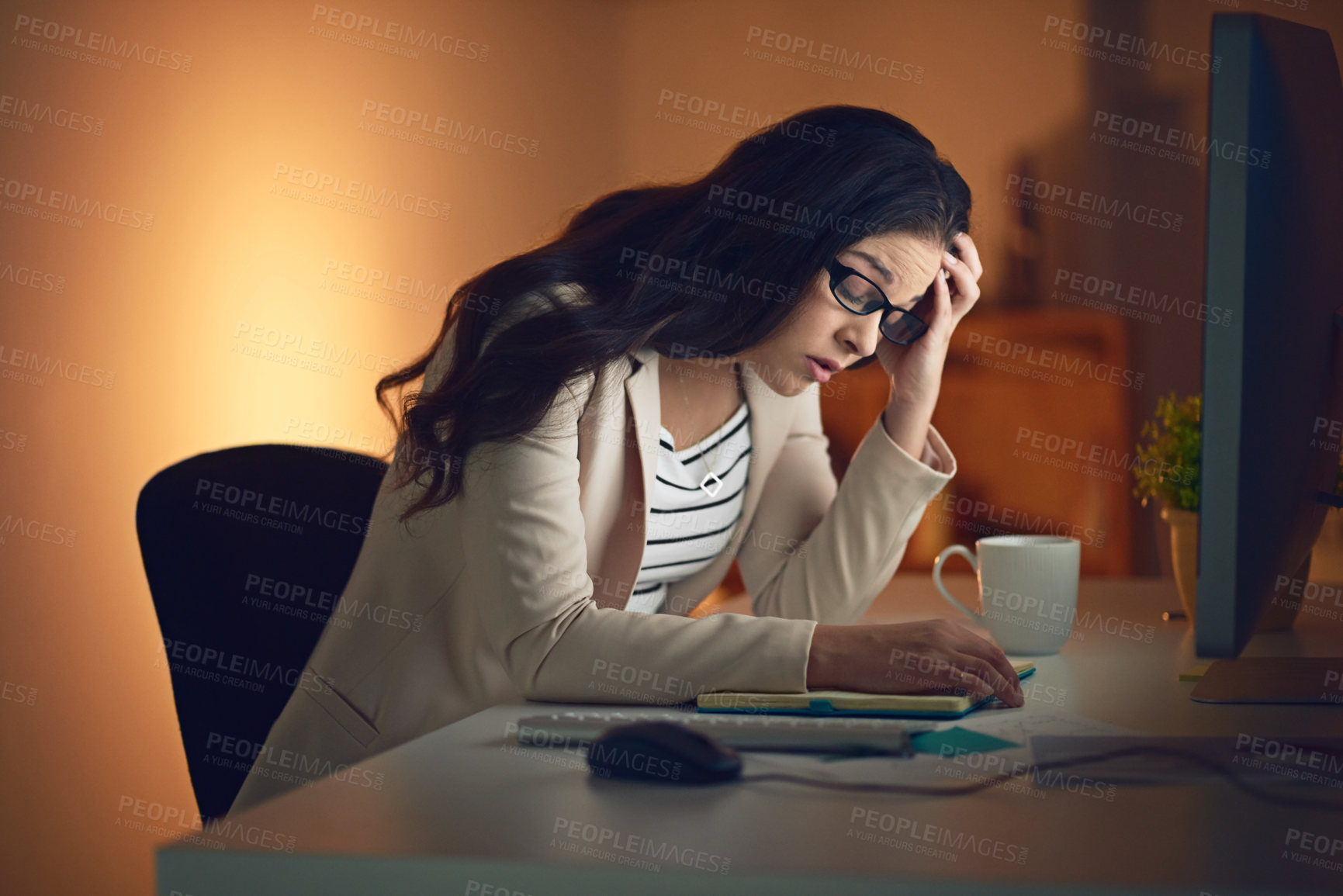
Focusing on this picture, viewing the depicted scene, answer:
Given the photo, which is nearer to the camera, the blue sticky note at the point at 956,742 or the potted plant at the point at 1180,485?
the blue sticky note at the point at 956,742

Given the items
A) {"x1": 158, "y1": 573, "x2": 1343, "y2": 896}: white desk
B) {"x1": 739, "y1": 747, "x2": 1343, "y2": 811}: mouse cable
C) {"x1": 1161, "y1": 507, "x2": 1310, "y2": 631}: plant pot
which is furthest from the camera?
{"x1": 1161, "y1": 507, "x2": 1310, "y2": 631}: plant pot

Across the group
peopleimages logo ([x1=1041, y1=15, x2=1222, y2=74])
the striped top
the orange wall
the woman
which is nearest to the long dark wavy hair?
the woman

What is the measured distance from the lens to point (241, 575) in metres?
1.30

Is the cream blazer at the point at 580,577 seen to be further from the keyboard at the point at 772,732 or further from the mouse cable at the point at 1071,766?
the mouse cable at the point at 1071,766

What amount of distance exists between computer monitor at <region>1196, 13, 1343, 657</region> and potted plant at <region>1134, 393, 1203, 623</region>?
459 millimetres

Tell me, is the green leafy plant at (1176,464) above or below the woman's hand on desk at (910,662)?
above

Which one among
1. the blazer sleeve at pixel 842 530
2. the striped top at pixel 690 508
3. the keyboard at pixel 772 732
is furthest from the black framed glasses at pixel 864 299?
the keyboard at pixel 772 732

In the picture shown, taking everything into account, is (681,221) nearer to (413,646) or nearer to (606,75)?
(413,646)

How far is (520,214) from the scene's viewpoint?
360 cm

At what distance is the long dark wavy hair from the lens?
1.12 meters

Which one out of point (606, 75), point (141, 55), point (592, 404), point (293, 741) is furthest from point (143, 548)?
point (606, 75)

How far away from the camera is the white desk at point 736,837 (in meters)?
0.45

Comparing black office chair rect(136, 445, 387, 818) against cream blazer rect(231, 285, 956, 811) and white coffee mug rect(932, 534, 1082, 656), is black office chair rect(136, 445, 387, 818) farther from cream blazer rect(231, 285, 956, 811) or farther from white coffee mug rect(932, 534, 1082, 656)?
white coffee mug rect(932, 534, 1082, 656)

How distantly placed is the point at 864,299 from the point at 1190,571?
1.64 ft
